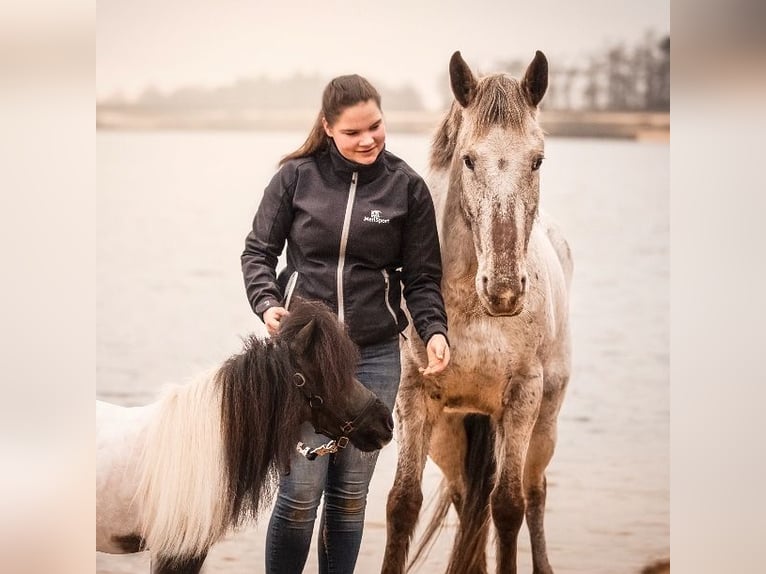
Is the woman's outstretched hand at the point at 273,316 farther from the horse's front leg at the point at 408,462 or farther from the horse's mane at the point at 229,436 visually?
the horse's front leg at the point at 408,462

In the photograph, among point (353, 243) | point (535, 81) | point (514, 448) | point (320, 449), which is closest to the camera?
point (320, 449)

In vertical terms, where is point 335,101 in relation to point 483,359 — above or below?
above

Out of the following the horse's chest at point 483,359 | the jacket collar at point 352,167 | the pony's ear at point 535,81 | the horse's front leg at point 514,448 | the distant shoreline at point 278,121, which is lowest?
the horse's front leg at point 514,448

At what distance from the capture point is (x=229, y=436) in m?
2.24

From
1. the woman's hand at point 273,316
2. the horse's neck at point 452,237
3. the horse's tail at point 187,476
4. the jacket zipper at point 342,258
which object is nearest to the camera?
the horse's tail at point 187,476

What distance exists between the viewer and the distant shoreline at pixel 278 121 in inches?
107

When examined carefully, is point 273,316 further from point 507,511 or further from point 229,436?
point 507,511

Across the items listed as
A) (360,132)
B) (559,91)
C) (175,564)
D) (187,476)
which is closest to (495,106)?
(559,91)

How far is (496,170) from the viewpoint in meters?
2.53

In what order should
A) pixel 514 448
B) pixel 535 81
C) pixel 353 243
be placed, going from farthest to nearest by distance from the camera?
1. pixel 514 448
2. pixel 535 81
3. pixel 353 243

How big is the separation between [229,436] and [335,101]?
0.98 metres

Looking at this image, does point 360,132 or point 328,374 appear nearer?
point 328,374

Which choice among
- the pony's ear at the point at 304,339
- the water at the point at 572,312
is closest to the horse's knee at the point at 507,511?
the water at the point at 572,312
